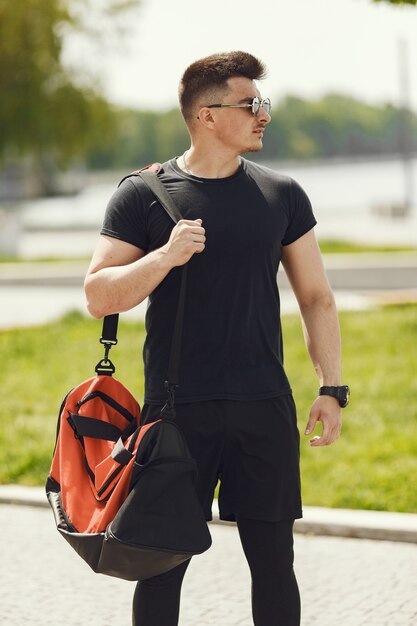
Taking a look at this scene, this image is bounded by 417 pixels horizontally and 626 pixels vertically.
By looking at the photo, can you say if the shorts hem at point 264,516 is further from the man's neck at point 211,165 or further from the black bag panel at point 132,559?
the man's neck at point 211,165

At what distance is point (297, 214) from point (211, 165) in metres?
0.28

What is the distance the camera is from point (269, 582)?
125 inches

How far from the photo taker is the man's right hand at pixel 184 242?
9.45 ft

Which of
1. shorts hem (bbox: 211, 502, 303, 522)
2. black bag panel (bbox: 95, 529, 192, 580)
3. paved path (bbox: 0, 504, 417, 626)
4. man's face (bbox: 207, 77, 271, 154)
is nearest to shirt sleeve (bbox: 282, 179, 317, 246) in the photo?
man's face (bbox: 207, 77, 271, 154)

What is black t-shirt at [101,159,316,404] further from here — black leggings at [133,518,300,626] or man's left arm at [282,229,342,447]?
black leggings at [133,518,300,626]

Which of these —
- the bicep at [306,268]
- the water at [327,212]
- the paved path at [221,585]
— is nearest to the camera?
the bicep at [306,268]

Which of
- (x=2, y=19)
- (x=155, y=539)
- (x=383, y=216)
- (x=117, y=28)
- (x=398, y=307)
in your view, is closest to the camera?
(x=155, y=539)

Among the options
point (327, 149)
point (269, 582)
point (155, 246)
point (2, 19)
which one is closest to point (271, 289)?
point (155, 246)

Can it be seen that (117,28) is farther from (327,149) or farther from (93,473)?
(327,149)

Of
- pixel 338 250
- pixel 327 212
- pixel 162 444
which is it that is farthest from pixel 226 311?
pixel 327 212

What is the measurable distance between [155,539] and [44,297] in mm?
15545

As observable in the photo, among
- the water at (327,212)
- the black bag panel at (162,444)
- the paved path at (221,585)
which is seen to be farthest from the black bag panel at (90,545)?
the water at (327,212)

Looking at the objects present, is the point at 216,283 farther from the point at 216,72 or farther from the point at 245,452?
the point at 216,72

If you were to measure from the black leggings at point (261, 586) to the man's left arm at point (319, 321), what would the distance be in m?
0.31
